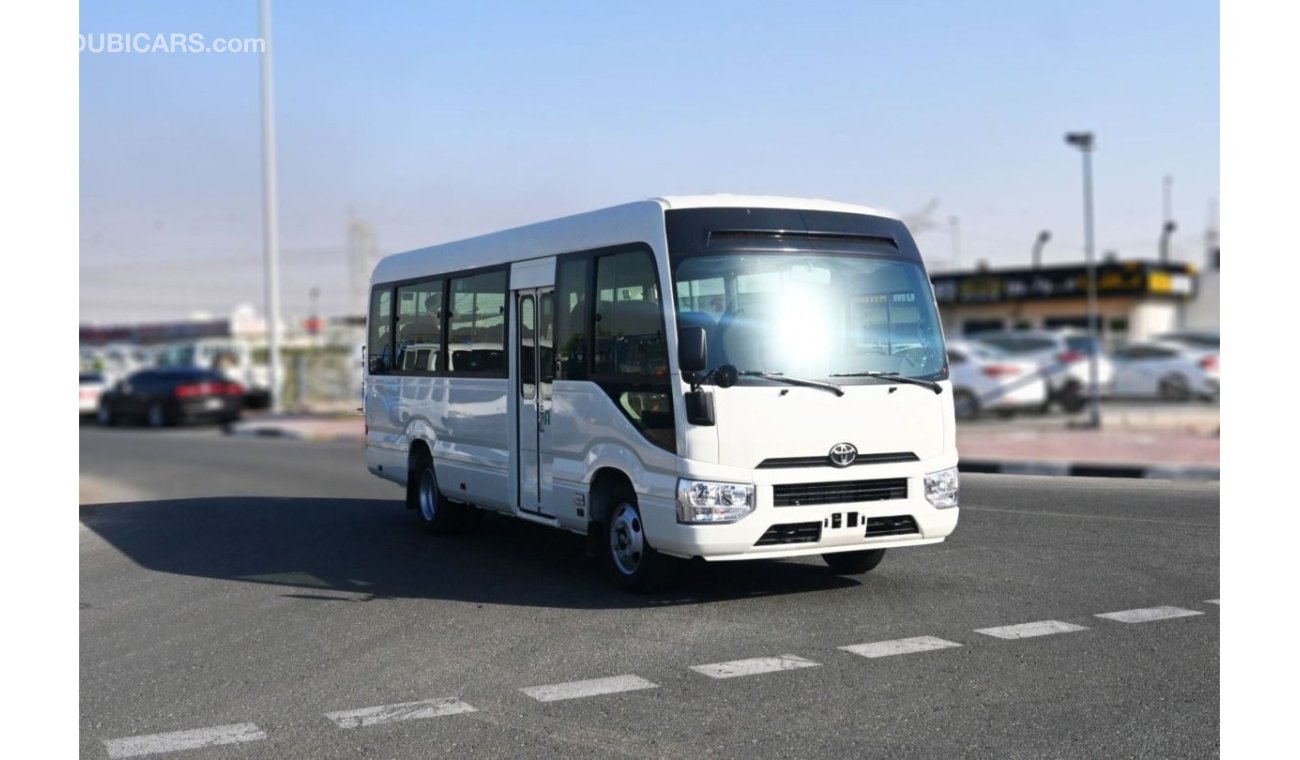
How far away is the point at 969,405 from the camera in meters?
29.1

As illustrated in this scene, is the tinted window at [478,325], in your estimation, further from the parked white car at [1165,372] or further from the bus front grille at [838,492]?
the parked white car at [1165,372]

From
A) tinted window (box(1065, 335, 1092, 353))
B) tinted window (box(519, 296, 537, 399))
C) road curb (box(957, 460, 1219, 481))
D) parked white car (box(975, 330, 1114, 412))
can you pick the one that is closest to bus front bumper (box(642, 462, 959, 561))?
tinted window (box(519, 296, 537, 399))

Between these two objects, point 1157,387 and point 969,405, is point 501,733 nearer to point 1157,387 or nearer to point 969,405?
point 969,405

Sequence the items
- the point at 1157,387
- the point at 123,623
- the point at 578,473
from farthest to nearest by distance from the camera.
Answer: the point at 1157,387, the point at 578,473, the point at 123,623

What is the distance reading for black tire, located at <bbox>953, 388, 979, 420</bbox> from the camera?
29030mm

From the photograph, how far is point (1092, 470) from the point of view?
1922cm

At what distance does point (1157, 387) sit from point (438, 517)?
25.1 metres

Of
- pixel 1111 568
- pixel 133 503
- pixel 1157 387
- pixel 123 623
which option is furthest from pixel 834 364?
pixel 1157 387

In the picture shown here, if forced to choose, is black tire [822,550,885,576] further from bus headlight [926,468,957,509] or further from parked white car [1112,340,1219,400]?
parked white car [1112,340,1219,400]

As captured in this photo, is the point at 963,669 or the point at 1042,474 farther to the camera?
the point at 1042,474

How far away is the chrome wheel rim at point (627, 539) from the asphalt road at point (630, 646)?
258mm

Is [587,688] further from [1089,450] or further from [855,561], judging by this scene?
[1089,450]

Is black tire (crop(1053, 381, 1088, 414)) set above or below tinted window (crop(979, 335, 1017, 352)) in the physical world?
below

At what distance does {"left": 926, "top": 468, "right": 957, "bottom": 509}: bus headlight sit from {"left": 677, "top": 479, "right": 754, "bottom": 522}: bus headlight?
4.36 feet
